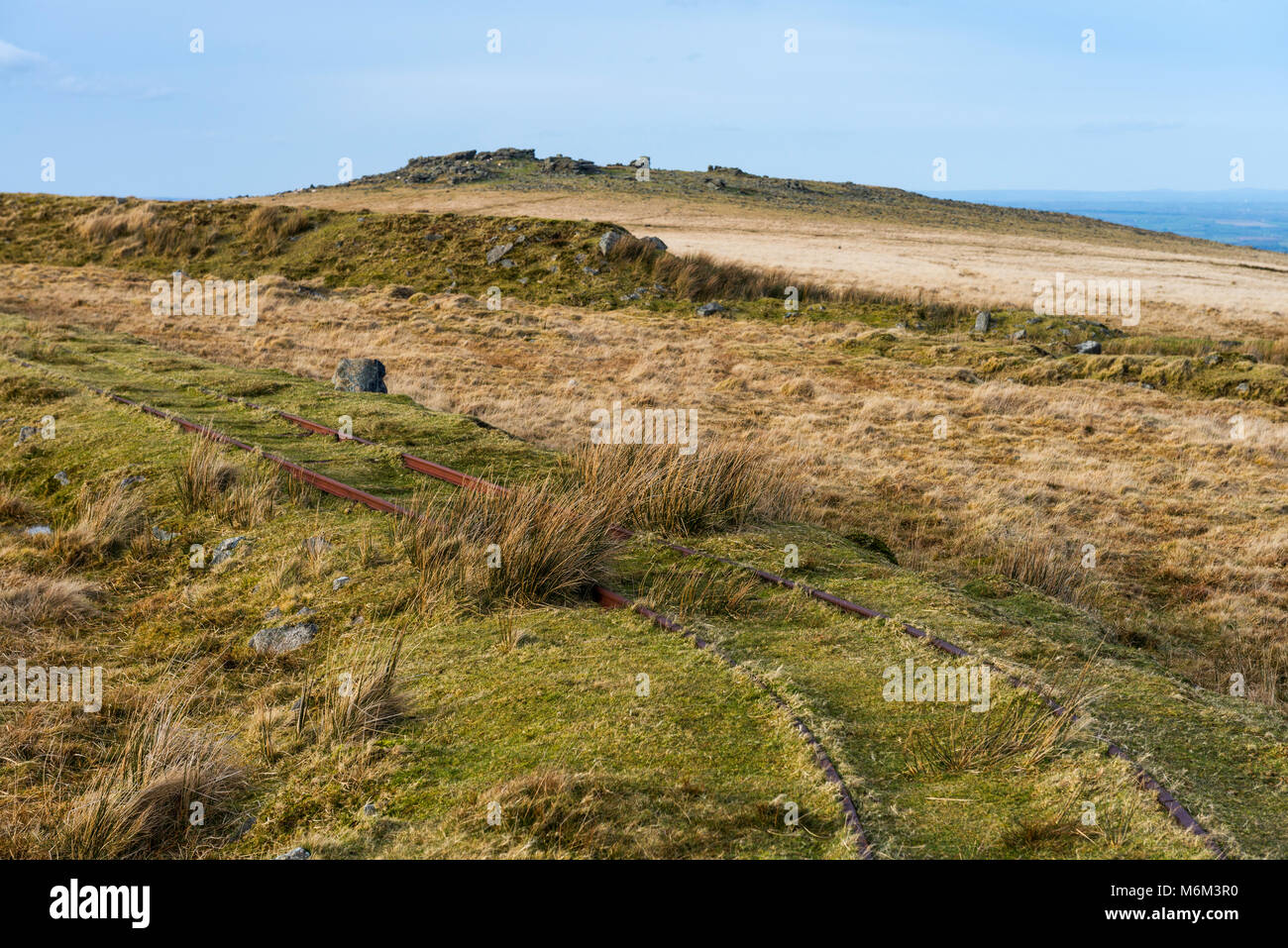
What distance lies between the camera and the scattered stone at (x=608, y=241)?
121 ft

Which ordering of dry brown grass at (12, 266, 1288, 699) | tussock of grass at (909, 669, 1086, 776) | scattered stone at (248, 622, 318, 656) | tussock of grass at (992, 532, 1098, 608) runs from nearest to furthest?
tussock of grass at (909, 669, 1086, 776) → scattered stone at (248, 622, 318, 656) → tussock of grass at (992, 532, 1098, 608) → dry brown grass at (12, 266, 1288, 699)

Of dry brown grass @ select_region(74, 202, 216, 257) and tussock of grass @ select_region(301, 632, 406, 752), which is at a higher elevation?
dry brown grass @ select_region(74, 202, 216, 257)

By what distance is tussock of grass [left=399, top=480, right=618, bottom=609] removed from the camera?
752 cm

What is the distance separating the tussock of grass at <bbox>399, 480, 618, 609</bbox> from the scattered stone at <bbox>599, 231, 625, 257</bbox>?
30279mm

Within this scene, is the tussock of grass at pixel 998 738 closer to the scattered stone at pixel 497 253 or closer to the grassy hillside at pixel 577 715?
the grassy hillside at pixel 577 715

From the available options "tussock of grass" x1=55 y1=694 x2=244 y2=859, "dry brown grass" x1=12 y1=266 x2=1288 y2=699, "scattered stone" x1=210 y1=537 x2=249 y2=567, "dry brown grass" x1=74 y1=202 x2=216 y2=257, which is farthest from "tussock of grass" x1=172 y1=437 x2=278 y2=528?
"dry brown grass" x1=74 y1=202 x2=216 y2=257

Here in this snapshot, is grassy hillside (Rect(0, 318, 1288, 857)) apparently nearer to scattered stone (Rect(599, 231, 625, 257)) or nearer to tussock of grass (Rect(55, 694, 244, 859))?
tussock of grass (Rect(55, 694, 244, 859))

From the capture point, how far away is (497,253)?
37906 millimetres

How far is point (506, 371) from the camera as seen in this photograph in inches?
856

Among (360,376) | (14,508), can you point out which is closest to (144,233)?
(360,376)

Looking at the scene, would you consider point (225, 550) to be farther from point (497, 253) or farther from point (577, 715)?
point (497, 253)

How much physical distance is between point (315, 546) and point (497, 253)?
102ft
